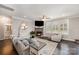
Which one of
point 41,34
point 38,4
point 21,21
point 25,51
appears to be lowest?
point 25,51

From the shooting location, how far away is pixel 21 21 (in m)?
1.80

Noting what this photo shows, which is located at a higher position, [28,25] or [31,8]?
[31,8]

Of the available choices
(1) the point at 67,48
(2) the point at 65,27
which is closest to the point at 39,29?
(2) the point at 65,27

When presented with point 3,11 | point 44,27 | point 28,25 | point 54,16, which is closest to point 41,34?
point 44,27

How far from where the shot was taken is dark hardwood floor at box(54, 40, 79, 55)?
1.78 m

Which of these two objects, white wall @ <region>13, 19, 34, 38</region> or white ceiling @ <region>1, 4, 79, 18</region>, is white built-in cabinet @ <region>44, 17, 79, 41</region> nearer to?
white ceiling @ <region>1, 4, 79, 18</region>

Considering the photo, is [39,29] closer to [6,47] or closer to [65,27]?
[65,27]

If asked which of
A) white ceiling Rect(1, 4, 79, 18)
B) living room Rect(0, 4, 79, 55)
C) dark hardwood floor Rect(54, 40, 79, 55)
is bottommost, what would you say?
dark hardwood floor Rect(54, 40, 79, 55)

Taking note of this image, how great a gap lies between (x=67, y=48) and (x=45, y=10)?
81 cm

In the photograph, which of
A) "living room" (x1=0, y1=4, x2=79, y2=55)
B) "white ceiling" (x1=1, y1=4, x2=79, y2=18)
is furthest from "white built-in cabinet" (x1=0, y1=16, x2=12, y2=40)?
"white ceiling" (x1=1, y1=4, x2=79, y2=18)

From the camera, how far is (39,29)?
1.84m

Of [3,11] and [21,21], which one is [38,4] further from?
[3,11]

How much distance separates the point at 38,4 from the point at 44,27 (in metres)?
0.44

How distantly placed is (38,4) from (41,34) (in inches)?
22.1
